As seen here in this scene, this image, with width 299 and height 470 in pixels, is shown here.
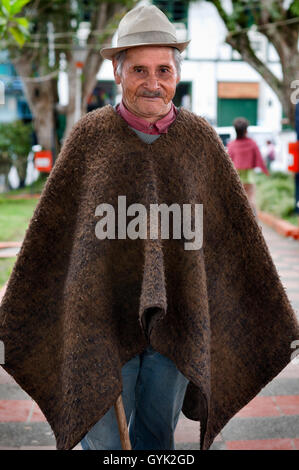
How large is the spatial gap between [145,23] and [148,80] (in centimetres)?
18

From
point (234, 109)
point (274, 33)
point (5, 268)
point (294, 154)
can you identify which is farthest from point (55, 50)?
point (234, 109)

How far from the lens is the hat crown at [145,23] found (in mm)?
1930

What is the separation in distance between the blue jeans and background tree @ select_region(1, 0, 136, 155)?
13265 mm

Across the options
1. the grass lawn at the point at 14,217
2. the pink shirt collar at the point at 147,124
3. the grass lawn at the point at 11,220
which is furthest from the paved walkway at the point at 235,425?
the grass lawn at the point at 14,217

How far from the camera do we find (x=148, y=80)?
76.5 inches

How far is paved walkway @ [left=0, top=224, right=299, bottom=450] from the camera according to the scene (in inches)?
117

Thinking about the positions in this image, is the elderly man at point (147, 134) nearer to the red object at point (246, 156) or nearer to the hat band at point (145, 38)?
the hat band at point (145, 38)

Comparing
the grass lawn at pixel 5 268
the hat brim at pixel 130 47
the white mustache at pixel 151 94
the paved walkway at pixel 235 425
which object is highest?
the hat brim at pixel 130 47

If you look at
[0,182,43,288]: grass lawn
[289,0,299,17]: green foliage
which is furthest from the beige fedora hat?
[289,0,299,17]: green foliage

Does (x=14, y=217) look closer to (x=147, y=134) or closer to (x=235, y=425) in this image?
(x=235, y=425)

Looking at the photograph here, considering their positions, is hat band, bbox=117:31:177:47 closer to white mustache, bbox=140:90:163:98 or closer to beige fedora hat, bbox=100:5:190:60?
beige fedora hat, bbox=100:5:190:60

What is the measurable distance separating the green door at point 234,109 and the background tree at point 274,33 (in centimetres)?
1501

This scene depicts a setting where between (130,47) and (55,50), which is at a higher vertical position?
(130,47)
